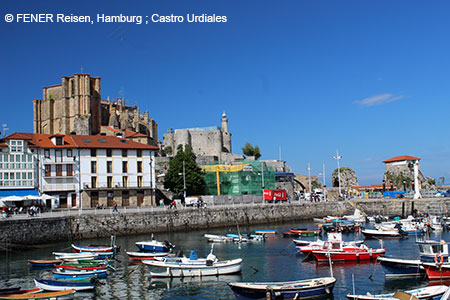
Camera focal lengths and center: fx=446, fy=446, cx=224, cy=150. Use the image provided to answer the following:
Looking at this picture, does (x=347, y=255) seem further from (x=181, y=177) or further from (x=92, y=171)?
(x=181, y=177)

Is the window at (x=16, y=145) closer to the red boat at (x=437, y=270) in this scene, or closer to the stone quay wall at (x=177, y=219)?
the stone quay wall at (x=177, y=219)

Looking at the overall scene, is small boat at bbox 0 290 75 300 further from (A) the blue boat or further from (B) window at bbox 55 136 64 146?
(B) window at bbox 55 136 64 146

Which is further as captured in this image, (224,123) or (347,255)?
(224,123)

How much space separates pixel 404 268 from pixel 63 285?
21.7m

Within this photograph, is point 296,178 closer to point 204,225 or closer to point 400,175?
point 400,175

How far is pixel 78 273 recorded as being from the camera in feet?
95.8

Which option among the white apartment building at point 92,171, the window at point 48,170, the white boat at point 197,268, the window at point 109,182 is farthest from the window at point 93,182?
the white boat at point 197,268

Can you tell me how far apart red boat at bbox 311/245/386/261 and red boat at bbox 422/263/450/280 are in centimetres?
727

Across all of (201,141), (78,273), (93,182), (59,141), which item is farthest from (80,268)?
(201,141)

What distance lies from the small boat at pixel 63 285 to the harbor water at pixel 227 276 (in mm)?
411

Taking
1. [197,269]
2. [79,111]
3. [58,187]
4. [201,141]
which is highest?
[79,111]

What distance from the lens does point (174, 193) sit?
7488cm

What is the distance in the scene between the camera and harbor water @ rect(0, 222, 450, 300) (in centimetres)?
2702

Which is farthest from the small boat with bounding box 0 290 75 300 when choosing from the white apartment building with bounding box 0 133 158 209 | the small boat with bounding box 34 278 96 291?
the white apartment building with bounding box 0 133 158 209
